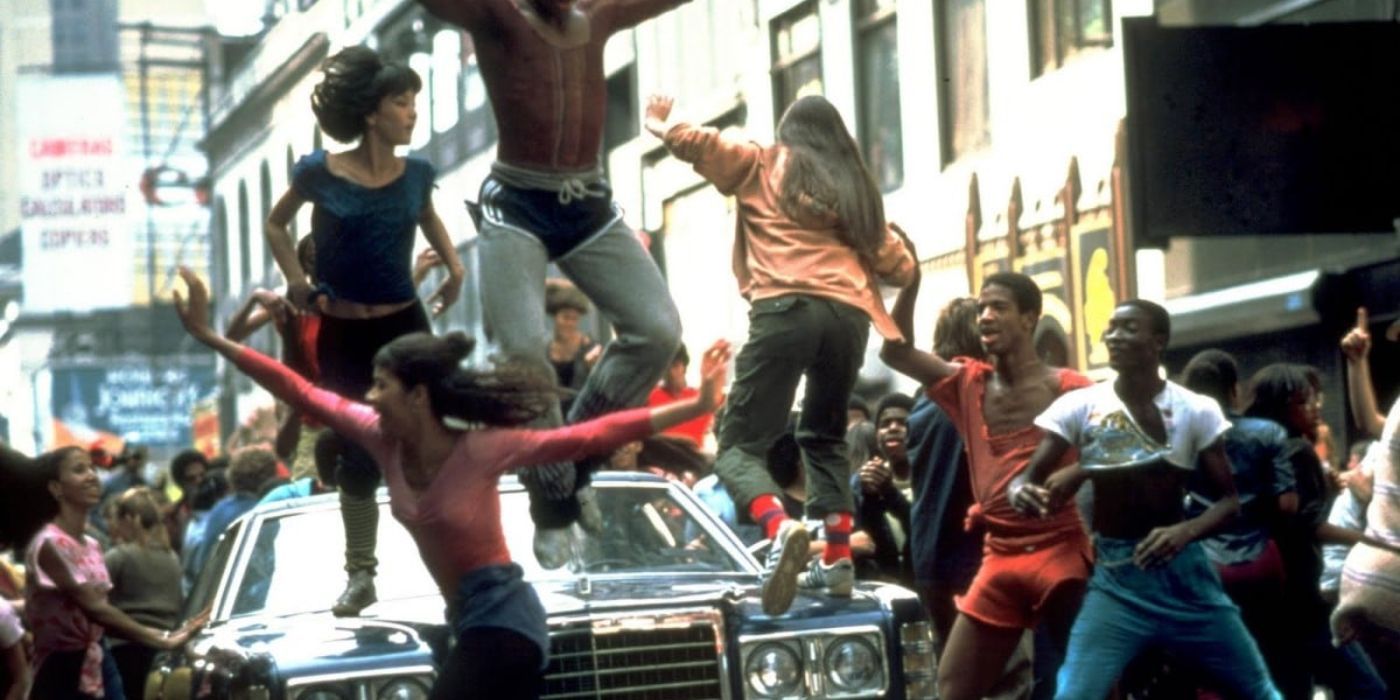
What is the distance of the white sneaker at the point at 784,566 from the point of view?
10148 millimetres

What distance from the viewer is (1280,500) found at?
12.7 metres

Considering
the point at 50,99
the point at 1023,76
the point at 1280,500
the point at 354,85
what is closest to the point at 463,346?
the point at 354,85

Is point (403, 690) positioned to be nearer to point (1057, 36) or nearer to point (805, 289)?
point (805, 289)

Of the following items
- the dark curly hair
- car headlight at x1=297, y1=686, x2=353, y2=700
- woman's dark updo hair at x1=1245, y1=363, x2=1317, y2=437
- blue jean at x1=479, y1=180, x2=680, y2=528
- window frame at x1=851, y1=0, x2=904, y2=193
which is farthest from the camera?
window frame at x1=851, y1=0, x2=904, y2=193

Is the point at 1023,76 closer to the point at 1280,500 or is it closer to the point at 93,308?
the point at 1280,500

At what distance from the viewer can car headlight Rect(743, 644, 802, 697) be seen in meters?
10.4

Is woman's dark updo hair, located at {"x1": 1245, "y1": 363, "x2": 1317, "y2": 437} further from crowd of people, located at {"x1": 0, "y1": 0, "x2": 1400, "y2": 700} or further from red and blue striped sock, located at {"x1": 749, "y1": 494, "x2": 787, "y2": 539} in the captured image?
red and blue striped sock, located at {"x1": 749, "y1": 494, "x2": 787, "y2": 539}

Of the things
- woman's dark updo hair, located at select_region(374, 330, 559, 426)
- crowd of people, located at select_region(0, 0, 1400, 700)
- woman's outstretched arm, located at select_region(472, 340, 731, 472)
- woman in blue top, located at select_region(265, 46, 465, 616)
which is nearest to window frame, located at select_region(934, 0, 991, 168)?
crowd of people, located at select_region(0, 0, 1400, 700)

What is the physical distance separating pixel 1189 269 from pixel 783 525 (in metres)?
12.8

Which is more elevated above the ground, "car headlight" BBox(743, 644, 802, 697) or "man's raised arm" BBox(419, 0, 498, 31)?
"man's raised arm" BBox(419, 0, 498, 31)

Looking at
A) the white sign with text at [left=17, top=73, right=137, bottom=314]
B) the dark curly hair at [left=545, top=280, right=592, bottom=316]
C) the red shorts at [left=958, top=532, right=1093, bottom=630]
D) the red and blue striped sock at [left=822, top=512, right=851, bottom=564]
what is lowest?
the red shorts at [left=958, top=532, right=1093, bottom=630]

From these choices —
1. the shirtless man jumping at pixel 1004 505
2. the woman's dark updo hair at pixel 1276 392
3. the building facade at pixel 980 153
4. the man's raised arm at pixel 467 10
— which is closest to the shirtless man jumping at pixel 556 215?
the man's raised arm at pixel 467 10

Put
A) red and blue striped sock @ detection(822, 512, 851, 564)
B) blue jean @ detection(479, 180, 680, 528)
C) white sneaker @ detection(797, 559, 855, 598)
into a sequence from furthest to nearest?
1. red and blue striped sock @ detection(822, 512, 851, 564)
2. white sneaker @ detection(797, 559, 855, 598)
3. blue jean @ detection(479, 180, 680, 528)

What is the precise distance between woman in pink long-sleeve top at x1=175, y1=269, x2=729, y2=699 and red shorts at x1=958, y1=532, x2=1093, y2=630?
194 centimetres
